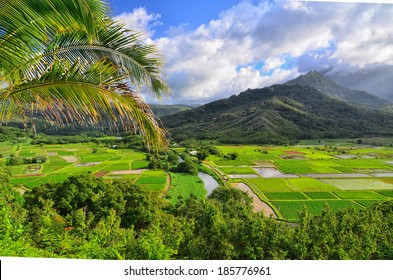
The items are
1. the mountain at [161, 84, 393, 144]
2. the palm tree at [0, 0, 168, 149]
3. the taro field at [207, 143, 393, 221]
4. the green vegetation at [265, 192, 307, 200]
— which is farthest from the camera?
the mountain at [161, 84, 393, 144]

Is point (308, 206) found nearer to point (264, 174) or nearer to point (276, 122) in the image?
point (264, 174)

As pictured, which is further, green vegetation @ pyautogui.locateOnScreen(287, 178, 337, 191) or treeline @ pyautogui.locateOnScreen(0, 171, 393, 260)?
green vegetation @ pyautogui.locateOnScreen(287, 178, 337, 191)

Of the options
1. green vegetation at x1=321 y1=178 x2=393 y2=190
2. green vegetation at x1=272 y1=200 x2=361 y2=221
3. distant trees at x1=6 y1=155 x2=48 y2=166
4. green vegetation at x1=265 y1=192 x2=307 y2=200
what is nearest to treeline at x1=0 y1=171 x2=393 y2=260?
green vegetation at x1=272 y1=200 x2=361 y2=221

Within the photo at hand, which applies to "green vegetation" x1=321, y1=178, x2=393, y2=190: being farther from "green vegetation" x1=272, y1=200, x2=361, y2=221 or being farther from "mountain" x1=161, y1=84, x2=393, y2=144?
"mountain" x1=161, y1=84, x2=393, y2=144

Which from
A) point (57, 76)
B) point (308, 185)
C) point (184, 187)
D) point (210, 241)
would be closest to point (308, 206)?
point (308, 185)

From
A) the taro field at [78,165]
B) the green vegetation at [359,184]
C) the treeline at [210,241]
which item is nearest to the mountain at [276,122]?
the taro field at [78,165]

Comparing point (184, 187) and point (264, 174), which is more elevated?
point (264, 174)
